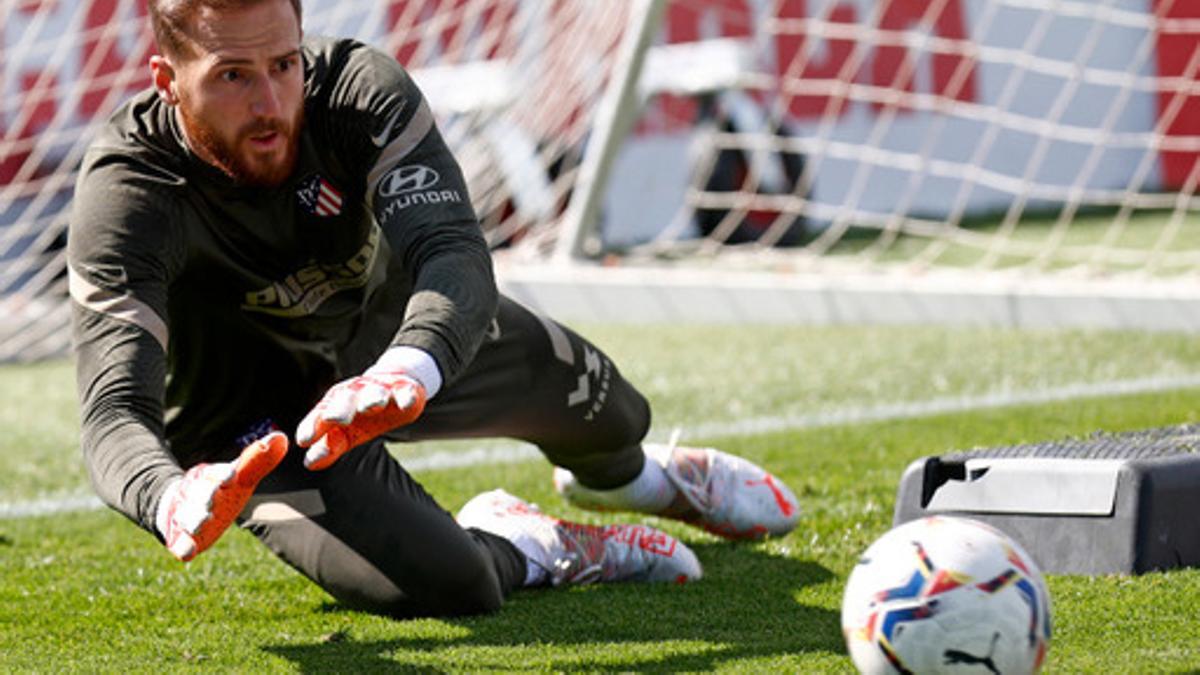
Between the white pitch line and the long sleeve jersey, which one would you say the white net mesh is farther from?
the long sleeve jersey

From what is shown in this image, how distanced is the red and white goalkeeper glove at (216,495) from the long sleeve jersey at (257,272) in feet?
0.42

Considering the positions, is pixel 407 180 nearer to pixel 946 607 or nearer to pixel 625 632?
pixel 625 632

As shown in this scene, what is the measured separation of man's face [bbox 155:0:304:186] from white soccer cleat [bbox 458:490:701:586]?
0.74 metres

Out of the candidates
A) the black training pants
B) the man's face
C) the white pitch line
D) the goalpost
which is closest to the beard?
the man's face

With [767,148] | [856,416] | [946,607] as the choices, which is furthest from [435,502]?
[767,148]

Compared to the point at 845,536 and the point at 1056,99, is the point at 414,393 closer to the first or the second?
the point at 845,536

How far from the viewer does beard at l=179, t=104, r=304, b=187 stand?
2.87 m

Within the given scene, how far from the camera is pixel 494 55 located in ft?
30.0

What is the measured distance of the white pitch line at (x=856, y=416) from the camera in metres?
4.74

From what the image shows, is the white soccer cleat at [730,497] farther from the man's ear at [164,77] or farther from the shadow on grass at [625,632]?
the man's ear at [164,77]

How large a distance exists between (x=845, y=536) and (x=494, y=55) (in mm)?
5960

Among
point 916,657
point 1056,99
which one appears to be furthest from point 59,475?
point 1056,99

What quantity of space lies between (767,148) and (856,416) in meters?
3.47

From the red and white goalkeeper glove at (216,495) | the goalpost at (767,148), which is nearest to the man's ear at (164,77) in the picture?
the red and white goalkeeper glove at (216,495)
